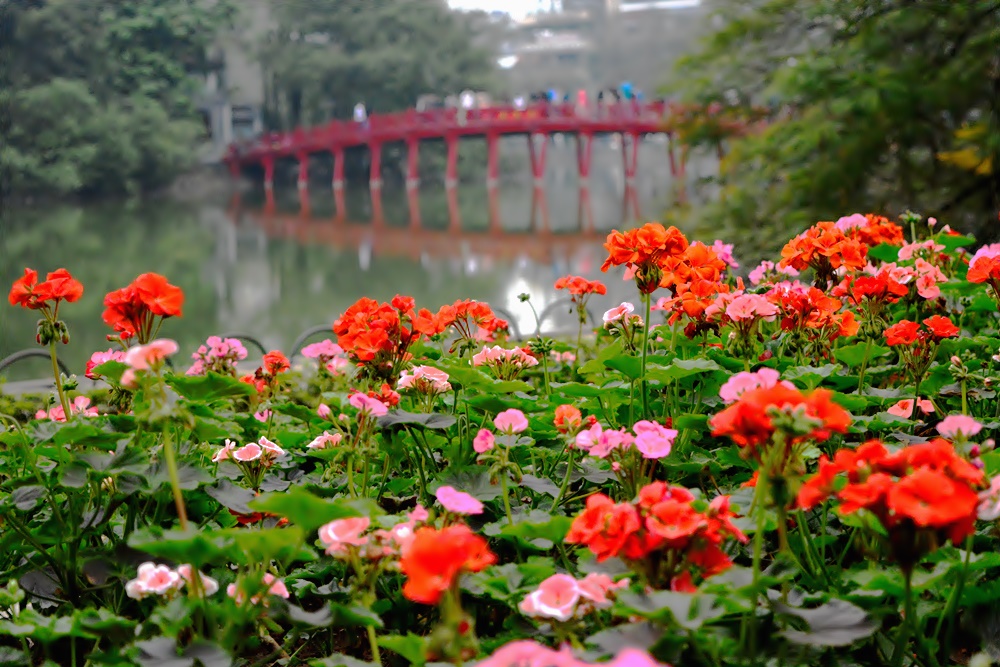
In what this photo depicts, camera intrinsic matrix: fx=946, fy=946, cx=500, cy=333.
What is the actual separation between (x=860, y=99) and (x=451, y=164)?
55.6 ft

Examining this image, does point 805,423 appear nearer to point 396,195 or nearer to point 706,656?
point 706,656

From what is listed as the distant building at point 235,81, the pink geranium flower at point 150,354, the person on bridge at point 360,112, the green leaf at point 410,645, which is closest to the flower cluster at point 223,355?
the pink geranium flower at point 150,354

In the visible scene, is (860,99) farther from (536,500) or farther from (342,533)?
(342,533)

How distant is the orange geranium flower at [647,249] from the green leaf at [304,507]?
48cm

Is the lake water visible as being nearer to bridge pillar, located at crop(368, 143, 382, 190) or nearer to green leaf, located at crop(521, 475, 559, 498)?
bridge pillar, located at crop(368, 143, 382, 190)

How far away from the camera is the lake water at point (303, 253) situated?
871 centimetres

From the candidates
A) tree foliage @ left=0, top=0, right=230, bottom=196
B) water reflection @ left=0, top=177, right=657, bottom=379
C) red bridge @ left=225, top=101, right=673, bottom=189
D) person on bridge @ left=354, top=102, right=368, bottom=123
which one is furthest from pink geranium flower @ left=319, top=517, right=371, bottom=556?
person on bridge @ left=354, top=102, right=368, bottom=123

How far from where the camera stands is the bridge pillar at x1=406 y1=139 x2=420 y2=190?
63.6 feet

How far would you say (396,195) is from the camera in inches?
832

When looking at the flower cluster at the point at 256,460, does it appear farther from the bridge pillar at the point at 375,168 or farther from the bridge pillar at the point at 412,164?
the bridge pillar at the point at 412,164

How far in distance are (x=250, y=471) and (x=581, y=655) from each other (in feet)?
1.78

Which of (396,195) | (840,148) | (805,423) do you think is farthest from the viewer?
(396,195)

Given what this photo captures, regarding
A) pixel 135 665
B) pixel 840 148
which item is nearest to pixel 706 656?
pixel 135 665

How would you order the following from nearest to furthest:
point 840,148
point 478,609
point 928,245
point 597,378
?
point 478,609, point 597,378, point 928,245, point 840,148
